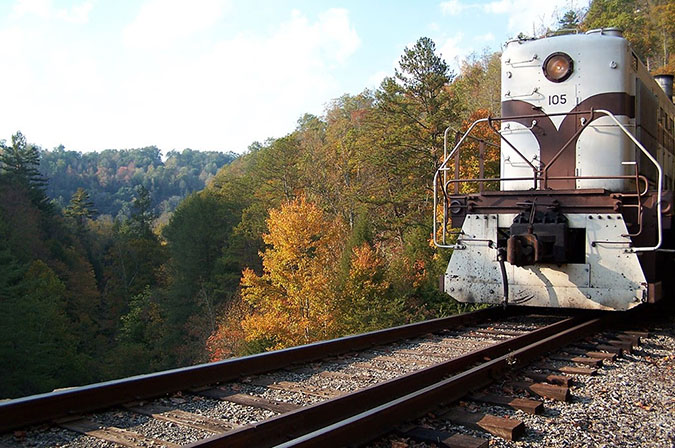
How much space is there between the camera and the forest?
28.8 m

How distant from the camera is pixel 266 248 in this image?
38938 millimetres

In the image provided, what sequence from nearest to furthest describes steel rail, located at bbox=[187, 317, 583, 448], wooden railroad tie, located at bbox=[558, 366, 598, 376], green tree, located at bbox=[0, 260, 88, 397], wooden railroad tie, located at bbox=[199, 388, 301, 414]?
steel rail, located at bbox=[187, 317, 583, 448] < wooden railroad tie, located at bbox=[199, 388, 301, 414] < wooden railroad tie, located at bbox=[558, 366, 598, 376] < green tree, located at bbox=[0, 260, 88, 397]

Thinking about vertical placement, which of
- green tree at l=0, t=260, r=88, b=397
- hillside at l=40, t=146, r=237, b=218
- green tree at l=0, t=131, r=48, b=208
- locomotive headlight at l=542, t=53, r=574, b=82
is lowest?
green tree at l=0, t=260, r=88, b=397

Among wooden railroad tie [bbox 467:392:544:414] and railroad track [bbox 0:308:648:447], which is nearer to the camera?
railroad track [bbox 0:308:648:447]

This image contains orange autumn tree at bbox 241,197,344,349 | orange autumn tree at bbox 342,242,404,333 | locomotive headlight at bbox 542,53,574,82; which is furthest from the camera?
orange autumn tree at bbox 241,197,344,349

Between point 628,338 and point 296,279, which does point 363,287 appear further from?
point 628,338

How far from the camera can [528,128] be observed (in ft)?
29.5

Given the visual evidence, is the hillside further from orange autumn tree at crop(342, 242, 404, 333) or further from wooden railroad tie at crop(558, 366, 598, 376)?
wooden railroad tie at crop(558, 366, 598, 376)

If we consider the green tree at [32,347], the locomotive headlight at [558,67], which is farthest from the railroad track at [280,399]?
the green tree at [32,347]

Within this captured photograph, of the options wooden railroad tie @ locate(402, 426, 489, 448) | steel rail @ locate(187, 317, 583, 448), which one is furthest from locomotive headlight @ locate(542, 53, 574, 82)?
wooden railroad tie @ locate(402, 426, 489, 448)

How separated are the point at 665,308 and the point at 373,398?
8.50 m

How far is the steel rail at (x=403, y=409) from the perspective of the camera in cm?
333

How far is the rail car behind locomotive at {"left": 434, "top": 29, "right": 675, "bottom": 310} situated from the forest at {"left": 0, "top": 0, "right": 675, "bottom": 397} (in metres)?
11.8

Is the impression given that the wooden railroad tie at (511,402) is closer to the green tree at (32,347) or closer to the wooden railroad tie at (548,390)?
the wooden railroad tie at (548,390)
